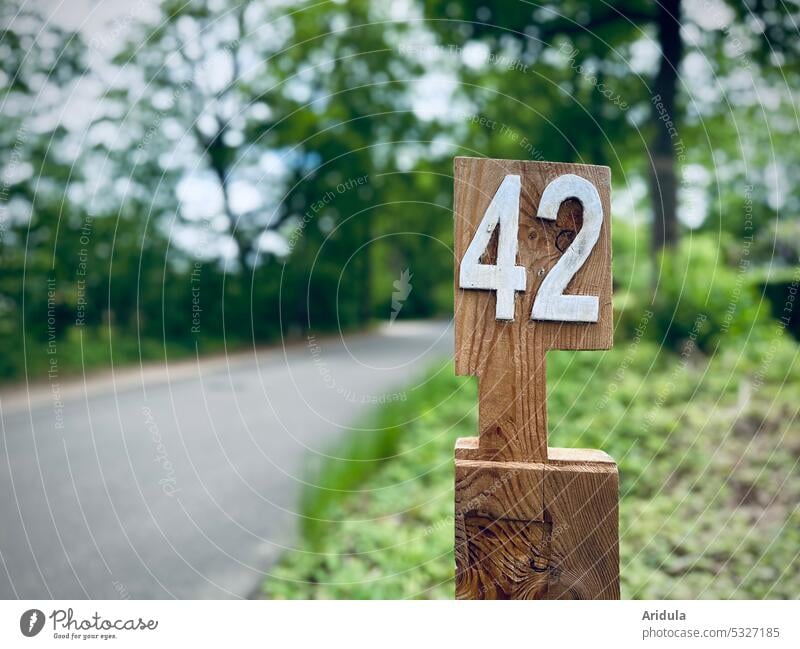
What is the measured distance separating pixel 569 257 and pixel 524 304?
13 centimetres

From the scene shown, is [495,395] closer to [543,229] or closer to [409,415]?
[543,229]

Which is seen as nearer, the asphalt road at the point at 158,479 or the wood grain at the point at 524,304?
the wood grain at the point at 524,304

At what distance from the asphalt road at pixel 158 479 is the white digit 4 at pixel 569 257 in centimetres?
217

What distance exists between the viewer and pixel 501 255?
47.9 inches

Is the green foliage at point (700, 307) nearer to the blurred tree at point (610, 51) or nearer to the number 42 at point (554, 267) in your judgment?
the blurred tree at point (610, 51)

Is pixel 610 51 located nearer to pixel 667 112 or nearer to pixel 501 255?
pixel 667 112

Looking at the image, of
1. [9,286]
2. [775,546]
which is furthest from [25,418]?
[775,546]

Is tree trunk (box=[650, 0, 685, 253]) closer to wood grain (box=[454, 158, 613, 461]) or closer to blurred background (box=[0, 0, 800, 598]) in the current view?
blurred background (box=[0, 0, 800, 598])

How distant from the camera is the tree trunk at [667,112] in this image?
6.55m

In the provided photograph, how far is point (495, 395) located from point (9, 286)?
9592mm

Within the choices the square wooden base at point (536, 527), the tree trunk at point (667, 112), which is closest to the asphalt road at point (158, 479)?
the square wooden base at point (536, 527)

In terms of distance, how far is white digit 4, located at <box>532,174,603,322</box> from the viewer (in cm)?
122

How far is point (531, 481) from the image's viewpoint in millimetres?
1235

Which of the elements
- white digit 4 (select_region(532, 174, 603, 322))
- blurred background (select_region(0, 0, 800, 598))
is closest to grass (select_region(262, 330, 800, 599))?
blurred background (select_region(0, 0, 800, 598))
